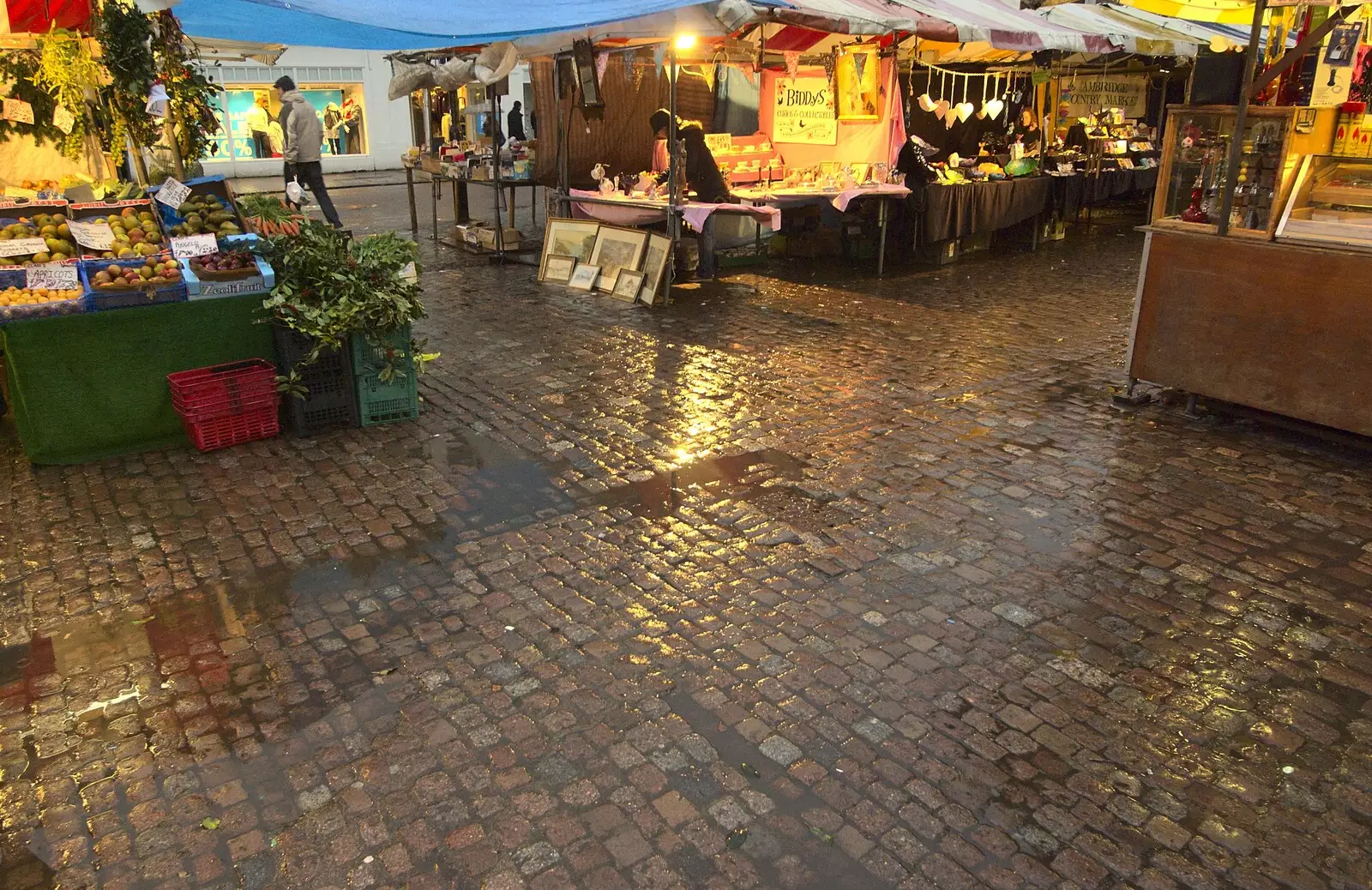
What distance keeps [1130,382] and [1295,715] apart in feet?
13.2

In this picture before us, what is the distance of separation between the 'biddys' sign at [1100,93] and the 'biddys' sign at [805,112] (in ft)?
25.5

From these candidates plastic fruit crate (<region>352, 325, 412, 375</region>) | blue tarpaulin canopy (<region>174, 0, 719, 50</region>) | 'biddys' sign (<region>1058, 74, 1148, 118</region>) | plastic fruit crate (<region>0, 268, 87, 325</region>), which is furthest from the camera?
'biddys' sign (<region>1058, 74, 1148, 118</region>)

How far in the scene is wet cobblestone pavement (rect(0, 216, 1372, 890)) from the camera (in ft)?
10.4

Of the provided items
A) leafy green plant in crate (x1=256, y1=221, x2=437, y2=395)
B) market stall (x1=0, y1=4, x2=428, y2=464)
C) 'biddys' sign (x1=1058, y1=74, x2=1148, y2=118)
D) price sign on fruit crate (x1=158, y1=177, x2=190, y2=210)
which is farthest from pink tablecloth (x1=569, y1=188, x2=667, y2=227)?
'biddys' sign (x1=1058, y1=74, x2=1148, y2=118)

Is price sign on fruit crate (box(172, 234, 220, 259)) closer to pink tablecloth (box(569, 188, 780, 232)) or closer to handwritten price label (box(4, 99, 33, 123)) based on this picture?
handwritten price label (box(4, 99, 33, 123))

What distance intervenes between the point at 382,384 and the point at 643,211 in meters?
5.31

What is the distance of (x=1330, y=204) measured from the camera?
6527 mm

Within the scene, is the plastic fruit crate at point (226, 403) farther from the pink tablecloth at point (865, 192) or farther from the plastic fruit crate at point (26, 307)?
the pink tablecloth at point (865, 192)

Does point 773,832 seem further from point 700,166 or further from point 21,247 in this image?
point 700,166

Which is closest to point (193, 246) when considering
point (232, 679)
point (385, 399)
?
point (385, 399)

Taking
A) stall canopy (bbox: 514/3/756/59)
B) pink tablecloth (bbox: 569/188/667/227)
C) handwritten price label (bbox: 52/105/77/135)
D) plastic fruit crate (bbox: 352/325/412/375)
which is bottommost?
plastic fruit crate (bbox: 352/325/412/375)

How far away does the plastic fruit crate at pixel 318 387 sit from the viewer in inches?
254

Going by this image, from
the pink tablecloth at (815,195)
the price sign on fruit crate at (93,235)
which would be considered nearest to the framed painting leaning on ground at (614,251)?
the pink tablecloth at (815,195)

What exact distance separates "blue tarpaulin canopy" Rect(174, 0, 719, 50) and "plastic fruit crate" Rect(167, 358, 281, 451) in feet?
11.8
